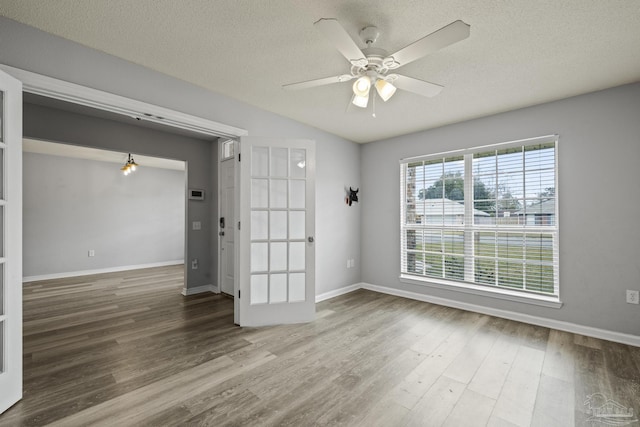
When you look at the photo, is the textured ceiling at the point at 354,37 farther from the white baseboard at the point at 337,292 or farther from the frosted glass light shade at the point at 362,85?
the white baseboard at the point at 337,292

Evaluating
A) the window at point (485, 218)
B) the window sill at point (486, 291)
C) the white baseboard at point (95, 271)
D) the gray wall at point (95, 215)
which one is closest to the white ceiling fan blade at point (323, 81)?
the window at point (485, 218)

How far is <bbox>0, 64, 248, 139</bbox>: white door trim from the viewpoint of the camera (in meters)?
1.89

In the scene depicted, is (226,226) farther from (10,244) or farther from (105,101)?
(10,244)

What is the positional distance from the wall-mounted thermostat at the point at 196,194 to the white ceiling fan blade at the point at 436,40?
3.82m

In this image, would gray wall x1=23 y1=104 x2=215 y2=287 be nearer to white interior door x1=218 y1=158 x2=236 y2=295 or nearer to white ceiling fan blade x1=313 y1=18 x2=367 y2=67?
white interior door x1=218 y1=158 x2=236 y2=295

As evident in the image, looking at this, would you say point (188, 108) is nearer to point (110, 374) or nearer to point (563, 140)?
point (110, 374)

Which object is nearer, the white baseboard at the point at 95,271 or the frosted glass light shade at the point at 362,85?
the frosted glass light shade at the point at 362,85

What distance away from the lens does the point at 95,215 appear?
585 centimetres

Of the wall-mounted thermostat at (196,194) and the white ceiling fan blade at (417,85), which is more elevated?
the white ceiling fan blade at (417,85)

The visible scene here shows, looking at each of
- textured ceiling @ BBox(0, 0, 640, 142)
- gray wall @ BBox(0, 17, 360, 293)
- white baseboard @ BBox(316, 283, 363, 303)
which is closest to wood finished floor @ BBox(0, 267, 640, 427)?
white baseboard @ BBox(316, 283, 363, 303)

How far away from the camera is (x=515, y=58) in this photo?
86.3 inches

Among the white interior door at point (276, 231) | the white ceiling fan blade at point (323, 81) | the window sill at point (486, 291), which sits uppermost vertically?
the white ceiling fan blade at point (323, 81)

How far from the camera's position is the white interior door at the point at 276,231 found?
303 centimetres

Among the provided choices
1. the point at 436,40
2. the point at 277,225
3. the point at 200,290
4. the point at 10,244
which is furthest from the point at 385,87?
the point at 200,290
